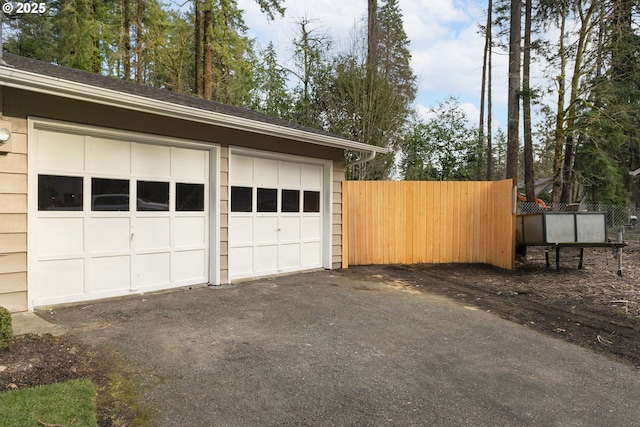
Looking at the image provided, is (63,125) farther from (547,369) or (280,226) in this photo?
(547,369)

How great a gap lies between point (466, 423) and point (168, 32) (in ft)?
52.1

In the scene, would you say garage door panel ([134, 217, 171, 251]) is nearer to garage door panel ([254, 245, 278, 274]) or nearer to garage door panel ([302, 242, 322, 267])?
garage door panel ([254, 245, 278, 274])

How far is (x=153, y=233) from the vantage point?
18.4ft

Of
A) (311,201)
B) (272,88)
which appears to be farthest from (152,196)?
(272,88)

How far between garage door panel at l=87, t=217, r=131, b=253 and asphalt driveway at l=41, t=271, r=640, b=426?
0.72m

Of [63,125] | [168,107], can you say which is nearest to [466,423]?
[168,107]

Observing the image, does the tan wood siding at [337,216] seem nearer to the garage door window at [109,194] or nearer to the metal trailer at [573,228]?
the metal trailer at [573,228]

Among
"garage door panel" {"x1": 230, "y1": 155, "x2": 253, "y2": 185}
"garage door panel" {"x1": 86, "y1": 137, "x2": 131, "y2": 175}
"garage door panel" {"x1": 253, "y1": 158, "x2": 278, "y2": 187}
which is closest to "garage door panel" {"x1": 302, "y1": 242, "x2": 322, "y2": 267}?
"garage door panel" {"x1": 253, "y1": 158, "x2": 278, "y2": 187}

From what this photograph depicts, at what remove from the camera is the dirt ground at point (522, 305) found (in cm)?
298

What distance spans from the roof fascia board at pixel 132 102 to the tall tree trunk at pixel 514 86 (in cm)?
650

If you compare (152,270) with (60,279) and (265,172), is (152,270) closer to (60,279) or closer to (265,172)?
(60,279)

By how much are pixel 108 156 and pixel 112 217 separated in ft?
2.57

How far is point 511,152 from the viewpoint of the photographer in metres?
11.3

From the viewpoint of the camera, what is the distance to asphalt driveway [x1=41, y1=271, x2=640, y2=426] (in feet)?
8.52
